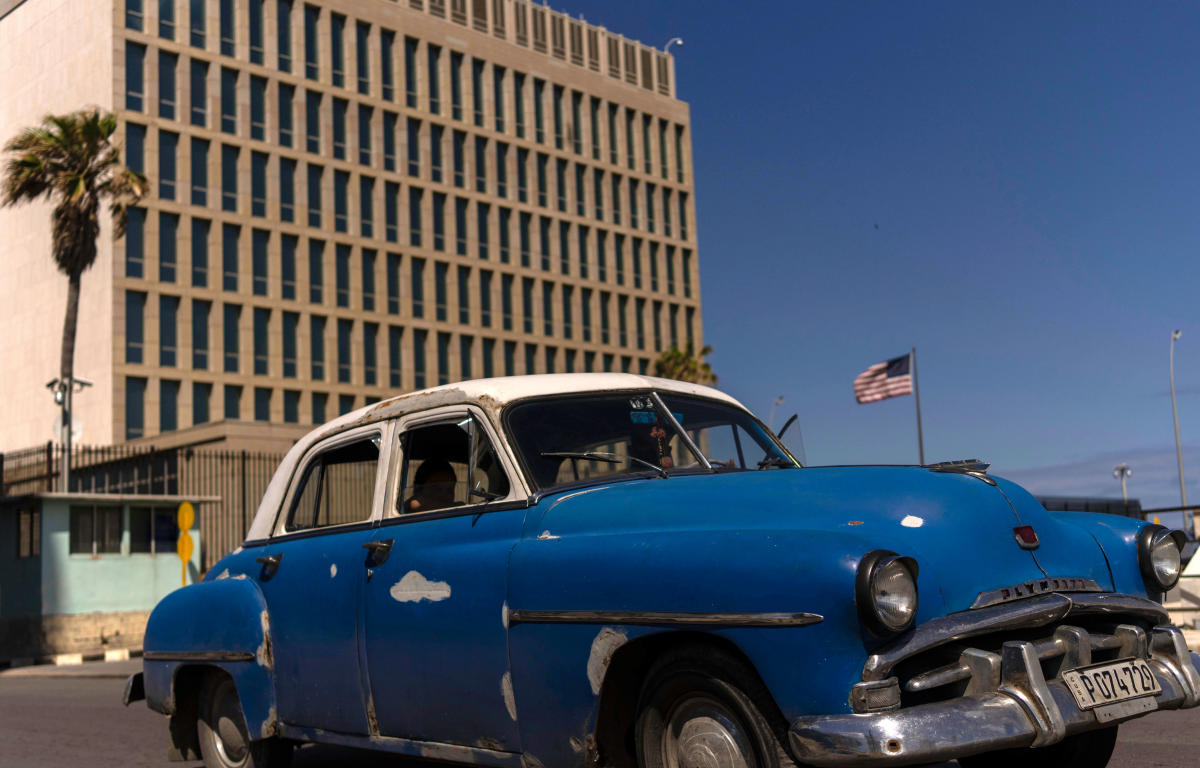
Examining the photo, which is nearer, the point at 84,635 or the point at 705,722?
the point at 705,722

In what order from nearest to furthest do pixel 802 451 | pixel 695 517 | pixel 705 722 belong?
1. pixel 705 722
2. pixel 695 517
3. pixel 802 451

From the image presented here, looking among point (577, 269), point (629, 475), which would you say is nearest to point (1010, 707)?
point (629, 475)

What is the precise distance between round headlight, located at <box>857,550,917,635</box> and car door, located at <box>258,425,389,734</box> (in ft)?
8.24

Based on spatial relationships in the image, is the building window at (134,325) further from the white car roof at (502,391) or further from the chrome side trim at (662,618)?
the chrome side trim at (662,618)

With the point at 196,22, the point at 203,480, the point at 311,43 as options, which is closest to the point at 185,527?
the point at 203,480

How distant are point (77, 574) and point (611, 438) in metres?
23.2

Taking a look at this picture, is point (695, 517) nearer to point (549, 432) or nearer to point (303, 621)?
point (549, 432)

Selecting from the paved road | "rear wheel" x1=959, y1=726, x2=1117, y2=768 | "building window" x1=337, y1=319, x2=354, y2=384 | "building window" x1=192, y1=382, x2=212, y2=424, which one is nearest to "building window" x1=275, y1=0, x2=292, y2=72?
"building window" x1=337, y1=319, x2=354, y2=384

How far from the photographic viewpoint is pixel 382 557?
523cm

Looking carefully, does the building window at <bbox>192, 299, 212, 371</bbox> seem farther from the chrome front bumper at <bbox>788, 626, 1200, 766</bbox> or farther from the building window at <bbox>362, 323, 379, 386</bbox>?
Result: the chrome front bumper at <bbox>788, 626, 1200, 766</bbox>

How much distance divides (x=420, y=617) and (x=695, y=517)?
1.37 meters

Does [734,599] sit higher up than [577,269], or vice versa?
[577,269]

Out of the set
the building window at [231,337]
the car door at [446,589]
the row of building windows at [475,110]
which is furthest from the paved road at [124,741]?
the row of building windows at [475,110]

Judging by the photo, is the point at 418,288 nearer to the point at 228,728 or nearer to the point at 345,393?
the point at 345,393
